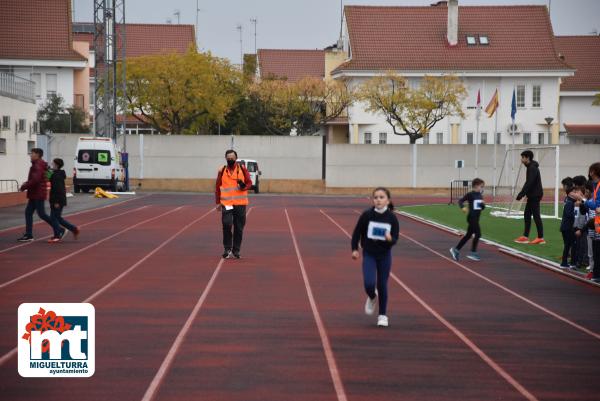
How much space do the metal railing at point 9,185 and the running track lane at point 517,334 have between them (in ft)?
84.2

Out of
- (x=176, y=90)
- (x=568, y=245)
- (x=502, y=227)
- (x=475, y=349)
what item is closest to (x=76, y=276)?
(x=475, y=349)

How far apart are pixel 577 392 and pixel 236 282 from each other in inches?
307

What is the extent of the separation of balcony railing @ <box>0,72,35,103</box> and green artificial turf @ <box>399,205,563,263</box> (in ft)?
52.5

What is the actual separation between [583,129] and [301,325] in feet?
206

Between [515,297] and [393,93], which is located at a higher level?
[393,93]

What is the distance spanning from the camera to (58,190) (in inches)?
891

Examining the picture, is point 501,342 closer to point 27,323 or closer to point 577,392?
point 577,392

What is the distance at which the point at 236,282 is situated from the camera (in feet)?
51.3

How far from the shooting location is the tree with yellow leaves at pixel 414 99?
61.9 m

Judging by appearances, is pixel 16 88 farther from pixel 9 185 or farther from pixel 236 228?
pixel 236 228

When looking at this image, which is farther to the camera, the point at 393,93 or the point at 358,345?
the point at 393,93

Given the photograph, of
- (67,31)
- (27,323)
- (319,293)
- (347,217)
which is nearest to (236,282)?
(319,293)

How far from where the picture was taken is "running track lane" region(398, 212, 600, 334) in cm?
1320

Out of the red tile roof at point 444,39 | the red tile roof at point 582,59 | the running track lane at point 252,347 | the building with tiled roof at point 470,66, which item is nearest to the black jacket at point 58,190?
the running track lane at point 252,347
